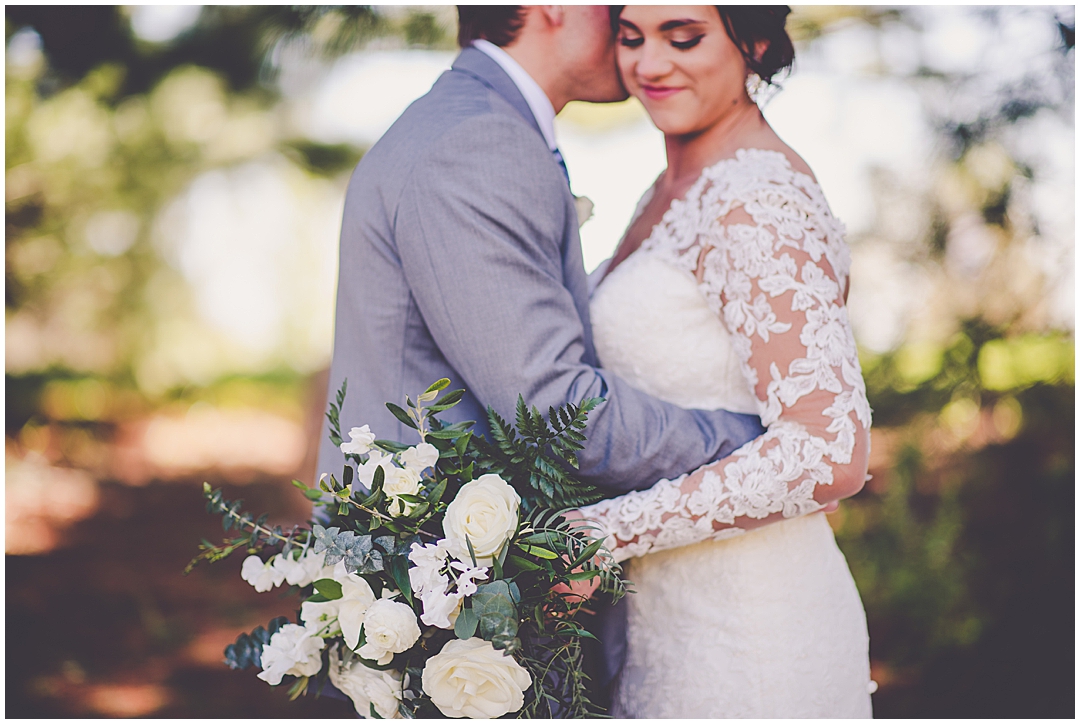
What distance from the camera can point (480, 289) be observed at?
5.65 ft

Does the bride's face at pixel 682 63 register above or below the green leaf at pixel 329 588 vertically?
above

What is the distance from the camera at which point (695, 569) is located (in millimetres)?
2037

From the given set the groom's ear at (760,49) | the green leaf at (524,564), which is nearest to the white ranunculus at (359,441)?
the green leaf at (524,564)

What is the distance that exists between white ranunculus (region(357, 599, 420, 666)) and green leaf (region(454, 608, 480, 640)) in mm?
88

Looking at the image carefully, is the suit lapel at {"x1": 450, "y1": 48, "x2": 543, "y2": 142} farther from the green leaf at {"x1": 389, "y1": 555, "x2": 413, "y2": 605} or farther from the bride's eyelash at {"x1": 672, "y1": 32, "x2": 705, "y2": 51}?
the green leaf at {"x1": 389, "y1": 555, "x2": 413, "y2": 605}

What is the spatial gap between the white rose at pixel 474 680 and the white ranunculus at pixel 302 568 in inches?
12.9

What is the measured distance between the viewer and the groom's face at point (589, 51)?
2158 mm

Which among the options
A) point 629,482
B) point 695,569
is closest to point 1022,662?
point 695,569

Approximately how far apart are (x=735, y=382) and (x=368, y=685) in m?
1.02

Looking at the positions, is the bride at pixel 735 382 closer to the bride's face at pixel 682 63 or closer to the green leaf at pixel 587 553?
the bride's face at pixel 682 63

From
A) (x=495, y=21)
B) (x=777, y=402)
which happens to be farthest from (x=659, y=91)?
(x=777, y=402)

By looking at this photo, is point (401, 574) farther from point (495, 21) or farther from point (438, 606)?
point (495, 21)

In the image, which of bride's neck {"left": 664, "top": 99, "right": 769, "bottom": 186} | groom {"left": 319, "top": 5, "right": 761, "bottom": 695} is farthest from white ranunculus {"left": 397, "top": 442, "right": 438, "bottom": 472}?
bride's neck {"left": 664, "top": 99, "right": 769, "bottom": 186}

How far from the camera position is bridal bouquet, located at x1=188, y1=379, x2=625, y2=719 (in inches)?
58.4
